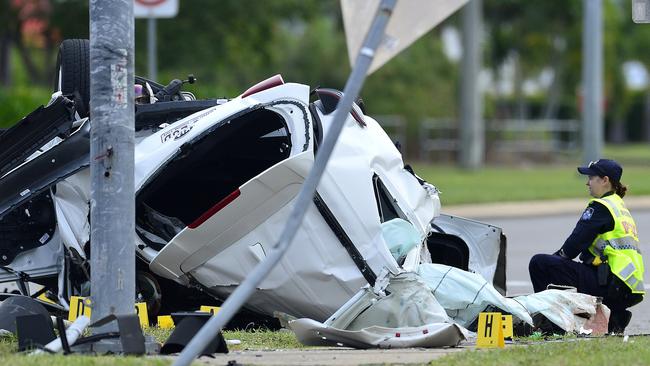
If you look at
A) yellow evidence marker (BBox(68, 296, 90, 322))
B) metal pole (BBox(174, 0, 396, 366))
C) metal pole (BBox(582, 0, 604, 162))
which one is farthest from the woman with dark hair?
metal pole (BBox(582, 0, 604, 162))

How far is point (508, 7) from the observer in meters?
45.7

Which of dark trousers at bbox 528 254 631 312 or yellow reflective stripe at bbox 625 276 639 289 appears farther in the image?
dark trousers at bbox 528 254 631 312

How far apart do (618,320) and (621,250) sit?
49 centimetres

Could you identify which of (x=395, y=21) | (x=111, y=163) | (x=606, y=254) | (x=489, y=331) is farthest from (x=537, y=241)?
(x=395, y=21)

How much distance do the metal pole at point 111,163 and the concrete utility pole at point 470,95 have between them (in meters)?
28.1

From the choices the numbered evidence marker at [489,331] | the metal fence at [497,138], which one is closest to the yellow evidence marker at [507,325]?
the numbered evidence marker at [489,331]

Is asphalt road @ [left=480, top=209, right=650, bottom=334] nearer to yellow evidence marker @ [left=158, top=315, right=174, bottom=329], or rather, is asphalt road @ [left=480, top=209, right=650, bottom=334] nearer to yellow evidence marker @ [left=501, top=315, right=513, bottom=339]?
yellow evidence marker @ [left=501, top=315, right=513, bottom=339]

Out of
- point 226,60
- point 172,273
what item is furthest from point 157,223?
point 226,60

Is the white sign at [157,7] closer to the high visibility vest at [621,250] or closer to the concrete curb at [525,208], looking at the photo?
the concrete curb at [525,208]

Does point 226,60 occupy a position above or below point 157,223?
above

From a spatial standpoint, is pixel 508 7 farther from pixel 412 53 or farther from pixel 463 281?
pixel 463 281

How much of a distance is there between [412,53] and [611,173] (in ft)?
103

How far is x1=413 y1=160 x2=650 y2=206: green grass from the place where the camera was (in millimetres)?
22422

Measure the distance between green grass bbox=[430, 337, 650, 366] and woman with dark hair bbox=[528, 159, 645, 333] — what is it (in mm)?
1295
